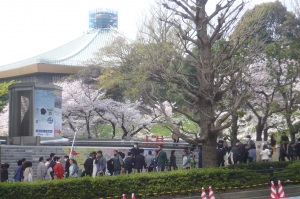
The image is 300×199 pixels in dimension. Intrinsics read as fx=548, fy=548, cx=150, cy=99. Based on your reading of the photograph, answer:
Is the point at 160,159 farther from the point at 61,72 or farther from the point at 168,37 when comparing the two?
the point at 61,72

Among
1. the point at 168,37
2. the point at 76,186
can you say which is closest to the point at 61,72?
the point at 168,37

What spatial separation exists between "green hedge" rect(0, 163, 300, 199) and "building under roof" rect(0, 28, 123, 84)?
126ft

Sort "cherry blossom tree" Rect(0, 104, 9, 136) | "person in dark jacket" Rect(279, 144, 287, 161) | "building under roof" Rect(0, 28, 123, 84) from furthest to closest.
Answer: "building under roof" Rect(0, 28, 123, 84) < "cherry blossom tree" Rect(0, 104, 9, 136) < "person in dark jacket" Rect(279, 144, 287, 161)

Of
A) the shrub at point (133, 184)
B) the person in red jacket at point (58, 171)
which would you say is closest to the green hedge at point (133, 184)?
the shrub at point (133, 184)

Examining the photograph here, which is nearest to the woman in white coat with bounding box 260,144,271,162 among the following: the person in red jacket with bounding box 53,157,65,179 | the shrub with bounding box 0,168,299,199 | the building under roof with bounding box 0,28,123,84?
the shrub with bounding box 0,168,299,199

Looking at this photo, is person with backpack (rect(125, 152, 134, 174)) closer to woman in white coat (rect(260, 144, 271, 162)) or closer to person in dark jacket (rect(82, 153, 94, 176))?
person in dark jacket (rect(82, 153, 94, 176))

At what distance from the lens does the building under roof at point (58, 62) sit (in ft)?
205

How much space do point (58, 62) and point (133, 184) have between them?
154 ft

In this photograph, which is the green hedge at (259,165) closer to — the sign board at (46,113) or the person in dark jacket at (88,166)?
the person in dark jacket at (88,166)

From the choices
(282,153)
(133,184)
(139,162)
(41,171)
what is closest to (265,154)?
(282,153)

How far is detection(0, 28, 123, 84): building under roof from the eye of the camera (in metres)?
62.5

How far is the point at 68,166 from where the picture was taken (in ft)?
70.8

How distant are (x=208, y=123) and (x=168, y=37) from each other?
20599 mm

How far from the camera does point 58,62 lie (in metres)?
63.6
